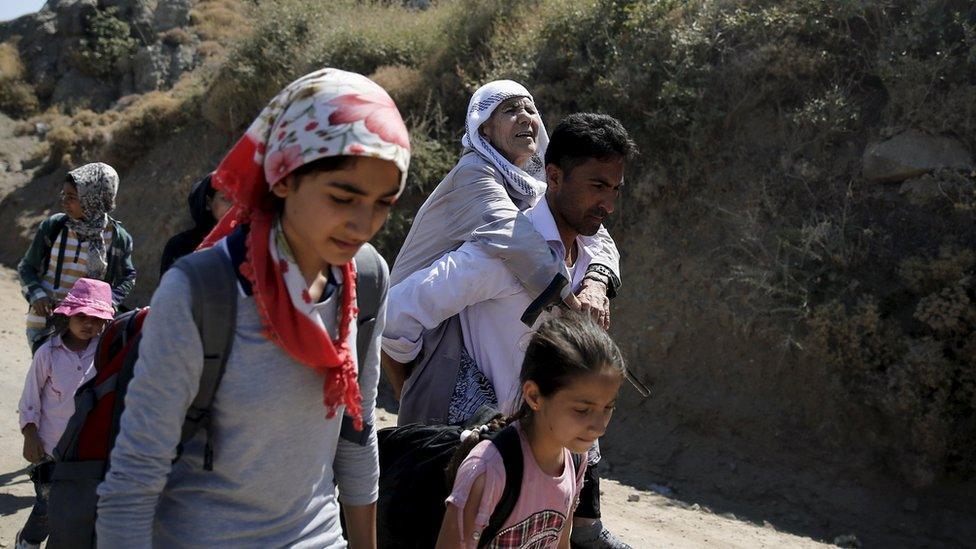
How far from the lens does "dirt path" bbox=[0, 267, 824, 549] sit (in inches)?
228

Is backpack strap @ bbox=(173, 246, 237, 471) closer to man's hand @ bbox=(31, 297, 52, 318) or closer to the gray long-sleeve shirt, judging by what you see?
the gray long-sleeve shirt

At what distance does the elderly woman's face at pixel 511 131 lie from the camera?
12.5 feet

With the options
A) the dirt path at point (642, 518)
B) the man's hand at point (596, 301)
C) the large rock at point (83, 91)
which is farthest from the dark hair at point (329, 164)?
the large rock at point (83, 91)

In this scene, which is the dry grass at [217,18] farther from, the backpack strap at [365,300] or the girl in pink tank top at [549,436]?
the backpack strap at [365,300]

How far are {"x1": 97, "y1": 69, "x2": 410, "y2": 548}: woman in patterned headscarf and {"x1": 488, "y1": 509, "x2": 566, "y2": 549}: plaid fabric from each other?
32.9 inches

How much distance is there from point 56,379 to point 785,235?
18.6 ft

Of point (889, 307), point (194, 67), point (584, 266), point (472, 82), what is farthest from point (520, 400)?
point (194, 67)

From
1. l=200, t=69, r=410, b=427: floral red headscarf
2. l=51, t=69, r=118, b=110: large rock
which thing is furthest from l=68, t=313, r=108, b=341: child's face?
l=51, t=69, r=118, b=110: large rock

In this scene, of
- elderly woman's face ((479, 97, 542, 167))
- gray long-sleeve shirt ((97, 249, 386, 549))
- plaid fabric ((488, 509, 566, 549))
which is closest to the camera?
gray long-sleeve shirt ((97, 249, 386, 549))

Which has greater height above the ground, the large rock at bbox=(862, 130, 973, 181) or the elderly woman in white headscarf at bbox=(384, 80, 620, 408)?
the elderly woman in white headscarf at bbox=(384, 80, 620, 408)

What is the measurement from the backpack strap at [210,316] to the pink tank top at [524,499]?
37.8 inches

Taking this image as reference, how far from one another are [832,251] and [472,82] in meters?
5.39

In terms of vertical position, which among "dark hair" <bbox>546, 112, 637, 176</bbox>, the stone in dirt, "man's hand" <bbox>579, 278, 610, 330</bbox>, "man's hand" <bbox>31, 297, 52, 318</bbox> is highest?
"dark hair" <bbox>546, 112, 637, 176</bbox>

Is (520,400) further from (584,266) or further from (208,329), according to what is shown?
(208,329)
